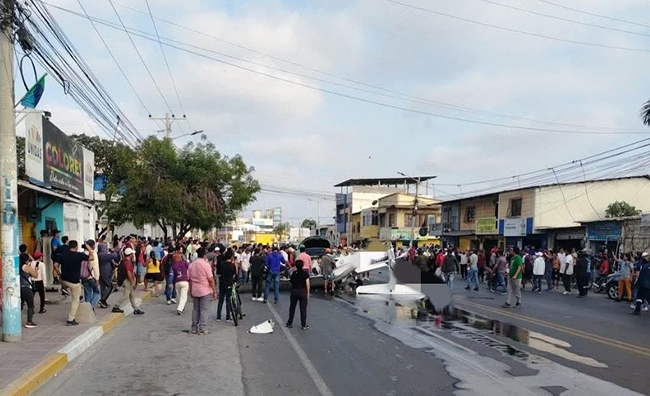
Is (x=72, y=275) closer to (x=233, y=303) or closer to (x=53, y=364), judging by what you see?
(x=233, y=303)

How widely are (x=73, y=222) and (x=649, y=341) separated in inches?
694

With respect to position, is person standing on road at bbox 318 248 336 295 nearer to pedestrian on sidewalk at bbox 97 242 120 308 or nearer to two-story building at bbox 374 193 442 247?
pedestrian on sidewalk at bbox 97 242 120 308

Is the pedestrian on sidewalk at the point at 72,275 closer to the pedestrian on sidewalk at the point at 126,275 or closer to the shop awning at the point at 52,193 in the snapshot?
the pedestrian on sidewalk at the point at 126,275

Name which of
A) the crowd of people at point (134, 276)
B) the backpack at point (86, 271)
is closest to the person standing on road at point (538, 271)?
the crowd of people at point (134, 276)

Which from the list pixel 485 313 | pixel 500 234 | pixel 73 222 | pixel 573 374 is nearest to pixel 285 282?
pixel 73 222

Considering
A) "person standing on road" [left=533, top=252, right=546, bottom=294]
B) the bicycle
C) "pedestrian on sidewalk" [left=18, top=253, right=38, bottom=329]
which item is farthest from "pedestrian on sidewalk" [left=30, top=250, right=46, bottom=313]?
"person standing on road" [left=533, top=252, right=546, bottom=294]

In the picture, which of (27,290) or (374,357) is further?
(27,290)

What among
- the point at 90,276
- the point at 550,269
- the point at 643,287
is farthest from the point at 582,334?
the point at 550,269

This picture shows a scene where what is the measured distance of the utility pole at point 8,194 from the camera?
407 inches

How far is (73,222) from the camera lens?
21.8 meters

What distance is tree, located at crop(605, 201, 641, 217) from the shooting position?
132 ft

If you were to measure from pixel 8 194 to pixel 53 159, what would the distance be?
850 centimetres

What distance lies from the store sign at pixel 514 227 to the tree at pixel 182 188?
1846 centimetres

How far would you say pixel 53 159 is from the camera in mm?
18500
